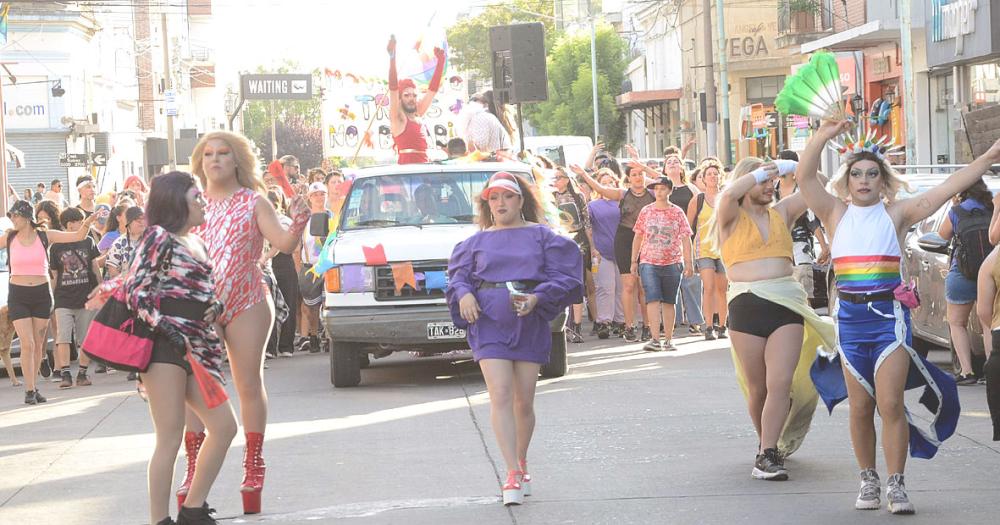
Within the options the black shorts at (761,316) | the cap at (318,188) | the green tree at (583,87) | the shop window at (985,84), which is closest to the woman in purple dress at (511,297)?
the black shorts at (761,316)

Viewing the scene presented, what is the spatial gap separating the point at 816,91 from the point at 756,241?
0.90 meters

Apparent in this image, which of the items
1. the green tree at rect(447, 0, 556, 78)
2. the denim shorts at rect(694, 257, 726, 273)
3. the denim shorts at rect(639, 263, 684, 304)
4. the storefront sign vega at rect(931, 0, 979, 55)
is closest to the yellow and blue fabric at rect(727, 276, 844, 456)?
the denim shorts at rect(639, 263, 684, 304)

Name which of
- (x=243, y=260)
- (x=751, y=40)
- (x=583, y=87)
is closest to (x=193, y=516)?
(x=243, y=260)

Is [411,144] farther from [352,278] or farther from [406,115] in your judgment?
[352,278]

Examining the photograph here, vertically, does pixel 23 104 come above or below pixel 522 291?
above

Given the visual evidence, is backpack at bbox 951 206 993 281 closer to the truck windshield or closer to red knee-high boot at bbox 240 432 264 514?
the truck windshield

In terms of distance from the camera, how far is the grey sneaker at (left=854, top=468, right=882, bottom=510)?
24.2 feet

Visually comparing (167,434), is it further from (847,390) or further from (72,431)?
(72,431)

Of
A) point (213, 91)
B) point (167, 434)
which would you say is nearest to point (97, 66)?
point (213, 91)

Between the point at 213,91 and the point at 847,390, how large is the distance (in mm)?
93122

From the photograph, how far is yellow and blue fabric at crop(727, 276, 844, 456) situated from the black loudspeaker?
12447 mm

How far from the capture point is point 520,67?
21.0m

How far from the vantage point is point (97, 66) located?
56.5 metres

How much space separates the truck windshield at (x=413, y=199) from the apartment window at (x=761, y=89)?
139 ft
